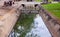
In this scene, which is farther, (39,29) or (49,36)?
(39,29)

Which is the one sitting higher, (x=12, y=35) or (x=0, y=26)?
(x=0, y=26)

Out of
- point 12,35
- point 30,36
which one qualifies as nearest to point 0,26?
point 12,35

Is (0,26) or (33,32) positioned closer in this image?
(0,26)

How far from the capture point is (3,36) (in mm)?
9555

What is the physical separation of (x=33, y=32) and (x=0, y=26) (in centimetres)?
265

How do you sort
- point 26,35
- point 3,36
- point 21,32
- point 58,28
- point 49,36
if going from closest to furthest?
point 3,36
point 58,28
point 49,36
point 26,35
point 21,32

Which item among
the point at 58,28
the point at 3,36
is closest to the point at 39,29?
the point at 58,28

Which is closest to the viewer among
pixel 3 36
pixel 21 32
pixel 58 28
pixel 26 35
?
pixel 3 36

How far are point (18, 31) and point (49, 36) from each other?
2561mm

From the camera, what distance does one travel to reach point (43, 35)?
459 inches

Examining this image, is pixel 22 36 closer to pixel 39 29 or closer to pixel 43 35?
pixel 43 35

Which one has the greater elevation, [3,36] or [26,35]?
[3,36]

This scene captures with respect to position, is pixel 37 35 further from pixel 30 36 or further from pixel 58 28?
pixel 58 28

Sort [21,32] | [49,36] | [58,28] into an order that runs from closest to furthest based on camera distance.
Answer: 1. [58,28]
2. [49,36]
3. [21,32]
